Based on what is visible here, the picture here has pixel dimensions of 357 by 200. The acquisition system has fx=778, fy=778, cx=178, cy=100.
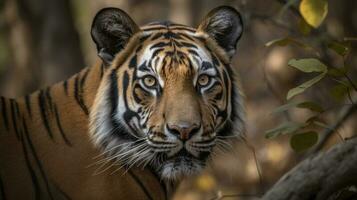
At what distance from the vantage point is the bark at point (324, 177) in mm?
3623

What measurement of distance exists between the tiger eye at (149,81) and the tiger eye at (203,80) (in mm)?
255

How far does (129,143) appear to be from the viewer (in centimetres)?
435

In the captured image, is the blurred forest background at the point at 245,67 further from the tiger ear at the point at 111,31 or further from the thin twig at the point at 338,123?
the tiger ear at the point at 111,31

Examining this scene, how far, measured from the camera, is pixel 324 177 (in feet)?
12.0

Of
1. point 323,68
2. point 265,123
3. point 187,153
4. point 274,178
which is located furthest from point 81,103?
point 265,123

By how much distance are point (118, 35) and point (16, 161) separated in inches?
36.3

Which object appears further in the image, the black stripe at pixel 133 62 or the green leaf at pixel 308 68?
the black stripe at pixel 133 62

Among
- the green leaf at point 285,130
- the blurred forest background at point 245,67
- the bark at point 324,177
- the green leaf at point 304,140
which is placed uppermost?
the green leaf at point 285,130

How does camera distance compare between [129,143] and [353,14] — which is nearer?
[129,143]

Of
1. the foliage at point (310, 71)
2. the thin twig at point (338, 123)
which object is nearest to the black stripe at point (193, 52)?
the foliage at point (310, 71)

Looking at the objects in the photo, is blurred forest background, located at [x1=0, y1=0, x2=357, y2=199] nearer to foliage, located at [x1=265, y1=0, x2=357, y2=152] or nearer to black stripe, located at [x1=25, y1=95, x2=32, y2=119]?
black stripe, located at [x1=25, y1=95, x2=32, y2=119]

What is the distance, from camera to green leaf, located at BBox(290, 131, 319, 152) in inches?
153

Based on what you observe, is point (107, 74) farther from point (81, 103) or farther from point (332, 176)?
point (332, 176)

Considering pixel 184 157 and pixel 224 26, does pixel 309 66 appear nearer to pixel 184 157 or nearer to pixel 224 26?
pixel 184 157
